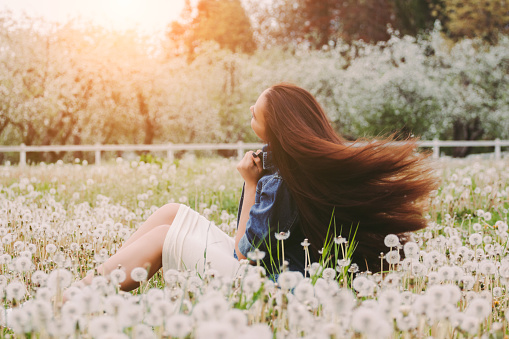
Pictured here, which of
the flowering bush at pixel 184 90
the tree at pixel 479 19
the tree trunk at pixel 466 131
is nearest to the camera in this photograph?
the flowering bush at pixel 184 90

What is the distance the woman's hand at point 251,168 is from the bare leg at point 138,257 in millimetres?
574

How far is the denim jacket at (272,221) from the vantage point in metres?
2.87

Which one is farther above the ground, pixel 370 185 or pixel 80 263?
pixel 370 185

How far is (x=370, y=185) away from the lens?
2982 mm

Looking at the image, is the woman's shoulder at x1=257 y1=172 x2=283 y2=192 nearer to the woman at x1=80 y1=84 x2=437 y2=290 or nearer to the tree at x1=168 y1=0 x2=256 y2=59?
the woman at x1=80 y1=84 x2=437 y2=290

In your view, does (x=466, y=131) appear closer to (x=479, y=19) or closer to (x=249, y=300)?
(x=479, y=19)

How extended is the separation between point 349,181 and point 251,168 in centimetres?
62

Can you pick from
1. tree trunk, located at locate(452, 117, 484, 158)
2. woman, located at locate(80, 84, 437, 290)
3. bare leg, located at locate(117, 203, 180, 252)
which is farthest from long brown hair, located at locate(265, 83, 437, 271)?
tree trunk, located at locate(452, 117, 484, 158)

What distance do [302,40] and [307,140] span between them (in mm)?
35322

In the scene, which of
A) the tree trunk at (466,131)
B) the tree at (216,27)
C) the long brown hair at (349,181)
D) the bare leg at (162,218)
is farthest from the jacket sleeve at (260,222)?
the tree at (216,27)

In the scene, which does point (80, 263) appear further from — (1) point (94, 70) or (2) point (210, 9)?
(2) point (210, 9)

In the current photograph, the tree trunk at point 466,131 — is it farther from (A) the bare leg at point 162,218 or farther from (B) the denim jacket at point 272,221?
(B) the denim jacket at point 272,221

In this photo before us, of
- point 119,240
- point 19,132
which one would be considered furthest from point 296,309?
point 19,132

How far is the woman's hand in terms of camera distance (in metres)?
3.21
